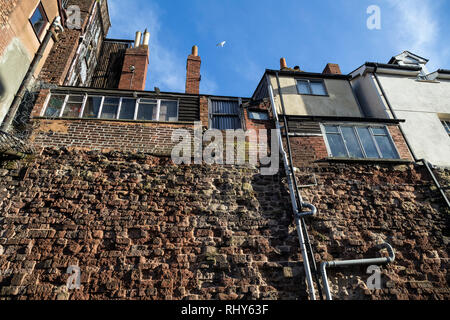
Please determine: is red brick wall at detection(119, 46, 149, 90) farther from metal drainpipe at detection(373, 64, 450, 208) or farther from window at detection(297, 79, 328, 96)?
metal drainpipe at detection(373, 64, 450, 208)

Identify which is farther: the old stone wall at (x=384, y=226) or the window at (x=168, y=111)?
the window at (x=168, y=111)

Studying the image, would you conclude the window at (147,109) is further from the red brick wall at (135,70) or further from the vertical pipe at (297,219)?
the red brick wall at (135,70)

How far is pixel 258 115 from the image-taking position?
348 inches

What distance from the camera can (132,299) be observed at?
16.6ft

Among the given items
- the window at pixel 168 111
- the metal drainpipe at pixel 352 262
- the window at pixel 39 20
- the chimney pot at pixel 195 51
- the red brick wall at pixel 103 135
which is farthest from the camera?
the chimney pot at pixel 195 51

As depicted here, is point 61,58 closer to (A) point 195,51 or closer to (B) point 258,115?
(A) point 195,51

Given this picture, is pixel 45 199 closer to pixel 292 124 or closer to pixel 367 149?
pixel 292 124

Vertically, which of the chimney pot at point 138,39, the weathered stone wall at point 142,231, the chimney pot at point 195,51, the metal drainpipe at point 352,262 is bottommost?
the metal drainpipe at point 352,262

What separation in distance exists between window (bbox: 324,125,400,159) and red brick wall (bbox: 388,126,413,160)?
14cm

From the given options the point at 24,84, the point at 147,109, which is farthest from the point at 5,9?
the point at 147,109

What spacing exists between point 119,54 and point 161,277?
15.4m

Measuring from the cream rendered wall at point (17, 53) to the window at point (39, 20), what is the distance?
201mm

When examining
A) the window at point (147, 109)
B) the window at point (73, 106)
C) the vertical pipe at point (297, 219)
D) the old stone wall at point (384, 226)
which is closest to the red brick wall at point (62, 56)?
the window at point (73, 106)

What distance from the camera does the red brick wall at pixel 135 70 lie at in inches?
Result: 513
